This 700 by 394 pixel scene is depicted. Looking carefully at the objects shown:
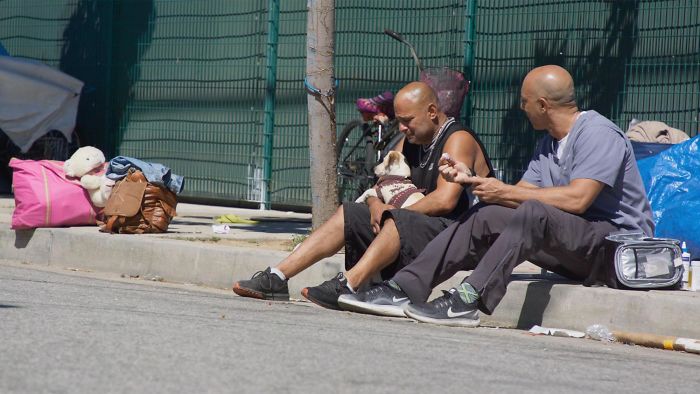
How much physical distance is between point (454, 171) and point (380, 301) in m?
0.79

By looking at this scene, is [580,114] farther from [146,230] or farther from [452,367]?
[146,230]

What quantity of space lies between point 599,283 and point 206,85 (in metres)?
8.09

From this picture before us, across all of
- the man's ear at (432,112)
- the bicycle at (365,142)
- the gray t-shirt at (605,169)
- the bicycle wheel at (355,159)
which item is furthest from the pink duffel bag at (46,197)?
→ the gray t-shirt at (605,169)

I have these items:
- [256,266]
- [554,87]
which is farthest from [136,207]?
[554,87]

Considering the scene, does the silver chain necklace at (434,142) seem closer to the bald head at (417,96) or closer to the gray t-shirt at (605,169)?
the bald head at (417,96)

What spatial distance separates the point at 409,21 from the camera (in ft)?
39.6

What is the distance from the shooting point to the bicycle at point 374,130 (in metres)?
10.1

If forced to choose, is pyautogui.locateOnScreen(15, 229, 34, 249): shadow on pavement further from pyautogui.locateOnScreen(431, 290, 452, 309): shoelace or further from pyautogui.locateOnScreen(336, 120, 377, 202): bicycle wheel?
pyautogui.locateOnScreen(431, 290, 452, 309): shoelace

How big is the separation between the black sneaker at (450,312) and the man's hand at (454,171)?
582 mm

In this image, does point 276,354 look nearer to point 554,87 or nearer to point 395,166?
point 554,87

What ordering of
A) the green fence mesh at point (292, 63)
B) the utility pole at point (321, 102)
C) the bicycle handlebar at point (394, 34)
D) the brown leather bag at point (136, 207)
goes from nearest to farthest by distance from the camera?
the utility pole at point (321, 102)
the brown leather bag at point (136, 207)
the green fence mesh at point (292, 63)
the bicycle handlebar at point (394, 34)

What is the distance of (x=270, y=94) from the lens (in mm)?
13500

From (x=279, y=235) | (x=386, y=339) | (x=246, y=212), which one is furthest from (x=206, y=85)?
(x=386, y=339)

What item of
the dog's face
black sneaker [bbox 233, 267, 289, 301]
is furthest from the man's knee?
black sneaker [bbox 233, 267, 289, 301]
